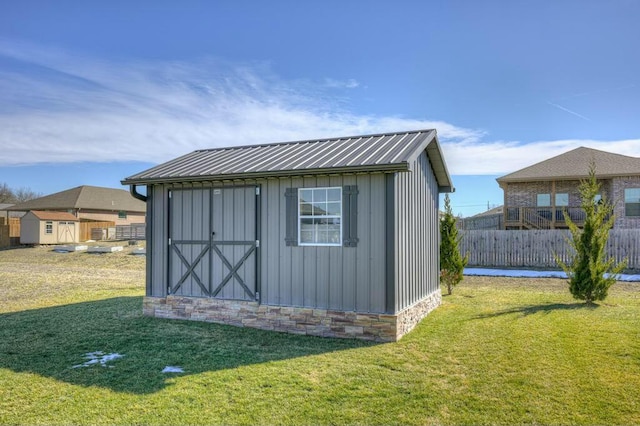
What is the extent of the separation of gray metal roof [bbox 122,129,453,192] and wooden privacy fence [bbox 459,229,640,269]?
30.2 feet

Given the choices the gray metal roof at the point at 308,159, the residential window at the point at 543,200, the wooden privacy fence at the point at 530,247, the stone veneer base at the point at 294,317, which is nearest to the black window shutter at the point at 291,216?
the gray metal roof at the point at 308,159

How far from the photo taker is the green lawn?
423 cm

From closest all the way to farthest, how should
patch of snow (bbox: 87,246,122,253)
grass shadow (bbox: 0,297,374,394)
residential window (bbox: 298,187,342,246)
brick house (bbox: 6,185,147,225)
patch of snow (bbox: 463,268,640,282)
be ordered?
grass shadow (bbox: 0,297,374,394)
residential window (bbox: 298,187,342,246)
patch of snow (bbox: 463,268,640,282)
patch of snow (bbox: 87,246,122,253)
brick house (bbox: 6,185,147,225)

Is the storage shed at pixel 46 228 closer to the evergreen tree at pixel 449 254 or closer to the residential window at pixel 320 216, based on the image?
the evergreen tree at pixel 449 254

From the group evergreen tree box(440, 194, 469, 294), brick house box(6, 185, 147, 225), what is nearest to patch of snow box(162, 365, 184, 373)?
evergreen tree box(440, 194, 469, 294)

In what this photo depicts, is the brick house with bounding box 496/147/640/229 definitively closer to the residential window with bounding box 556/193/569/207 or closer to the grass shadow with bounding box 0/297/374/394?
the residential window with bounding box 556/193/569/207

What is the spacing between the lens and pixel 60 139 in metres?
18.3

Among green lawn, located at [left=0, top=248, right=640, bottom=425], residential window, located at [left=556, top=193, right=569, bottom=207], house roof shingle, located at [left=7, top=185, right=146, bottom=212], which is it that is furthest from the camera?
house roof shingle, located at [left=7, top=185, right=146, bottom=212]

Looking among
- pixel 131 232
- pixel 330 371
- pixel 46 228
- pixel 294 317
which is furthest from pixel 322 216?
pixel 131 232

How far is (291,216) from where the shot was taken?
25.2 ft

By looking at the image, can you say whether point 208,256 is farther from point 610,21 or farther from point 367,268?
point 610,21

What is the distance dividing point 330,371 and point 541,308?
609 centimetres

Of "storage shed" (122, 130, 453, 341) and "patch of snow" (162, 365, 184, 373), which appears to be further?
"storage shed" (122, 130, 453, 341)

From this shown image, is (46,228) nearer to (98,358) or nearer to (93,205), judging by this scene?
(93,205)
